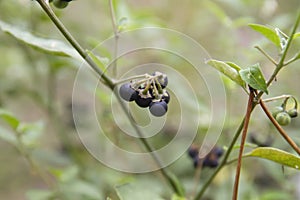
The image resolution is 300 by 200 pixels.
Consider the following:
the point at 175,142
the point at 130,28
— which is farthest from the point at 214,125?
the point at 130,28

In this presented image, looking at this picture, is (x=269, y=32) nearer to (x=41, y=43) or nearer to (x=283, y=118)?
(x=283, y=118)

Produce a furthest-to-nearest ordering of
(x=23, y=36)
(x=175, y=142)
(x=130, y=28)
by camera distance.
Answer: (x=175, y=142), (x=130, y=28), (x=23, y=36)

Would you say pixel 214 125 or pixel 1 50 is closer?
pixel 214 125

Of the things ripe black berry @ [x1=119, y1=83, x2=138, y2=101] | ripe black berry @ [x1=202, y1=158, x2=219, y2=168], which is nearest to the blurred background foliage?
ripe black berry @ [x1=202, y1=158, x2=219, y2=168]

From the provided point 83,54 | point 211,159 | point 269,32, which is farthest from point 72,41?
point 211,159

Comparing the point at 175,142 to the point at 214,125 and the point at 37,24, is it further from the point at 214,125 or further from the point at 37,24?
the point at 37,24

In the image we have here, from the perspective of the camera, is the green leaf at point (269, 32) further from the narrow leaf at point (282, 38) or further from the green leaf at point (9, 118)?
the green leaf at point (9, 118)
